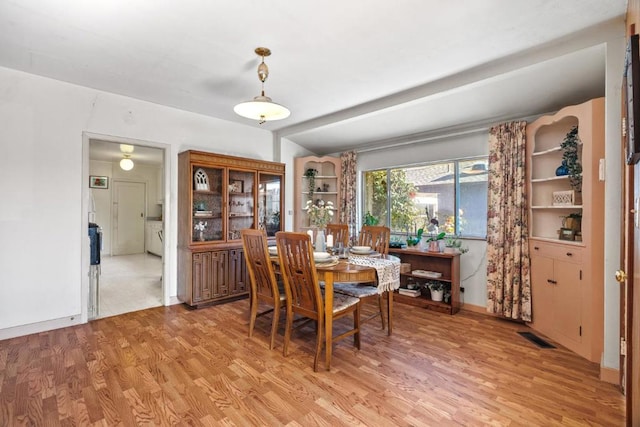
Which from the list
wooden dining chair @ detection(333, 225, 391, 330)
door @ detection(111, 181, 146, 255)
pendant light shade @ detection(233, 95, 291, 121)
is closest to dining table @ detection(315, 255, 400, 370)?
wooden dining chair @ detection(333, 225, 391, 330)

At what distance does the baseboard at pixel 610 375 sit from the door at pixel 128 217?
888cm

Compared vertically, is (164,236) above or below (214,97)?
below

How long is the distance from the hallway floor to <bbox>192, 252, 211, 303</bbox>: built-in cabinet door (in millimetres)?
584

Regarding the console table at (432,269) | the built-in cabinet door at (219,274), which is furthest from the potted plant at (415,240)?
the built-in cabinet door at (219,274)

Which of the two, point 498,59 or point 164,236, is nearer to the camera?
point 498,59

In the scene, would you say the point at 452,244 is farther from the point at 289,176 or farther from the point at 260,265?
the point at 289,176

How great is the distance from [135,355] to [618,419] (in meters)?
3.36

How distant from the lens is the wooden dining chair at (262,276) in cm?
261

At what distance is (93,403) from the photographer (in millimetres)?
1874

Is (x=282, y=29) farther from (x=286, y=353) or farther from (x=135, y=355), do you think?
(x=135, y=355)

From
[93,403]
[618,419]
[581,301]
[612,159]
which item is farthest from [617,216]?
[93,403]

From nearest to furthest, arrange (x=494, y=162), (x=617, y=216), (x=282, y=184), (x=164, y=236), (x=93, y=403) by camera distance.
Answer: (x=93, y=403), (x=617, y=216), (x=494, y=162), (x=164, y=236), (x=282, y=184)

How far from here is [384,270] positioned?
244 cm

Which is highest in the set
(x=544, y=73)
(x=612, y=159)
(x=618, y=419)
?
(x=544, y=73)
